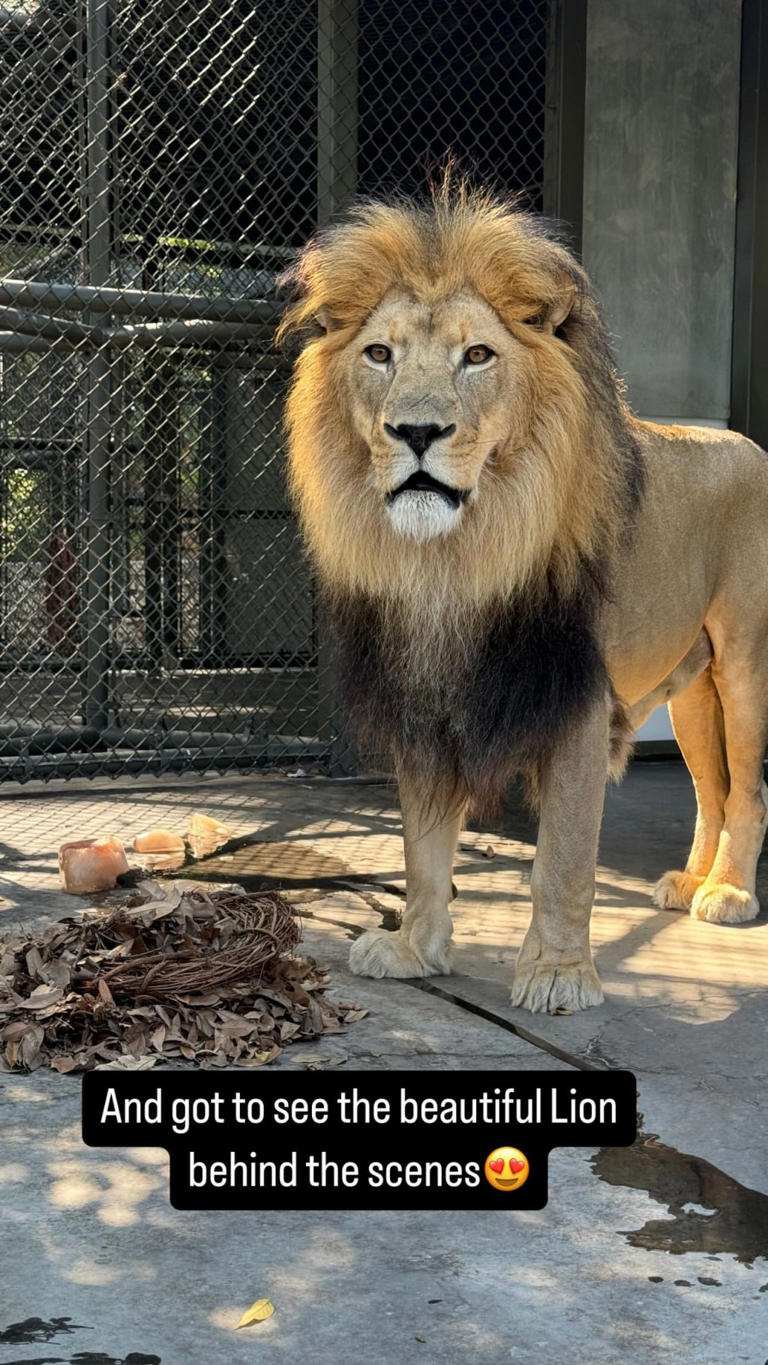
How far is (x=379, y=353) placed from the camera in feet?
10.6

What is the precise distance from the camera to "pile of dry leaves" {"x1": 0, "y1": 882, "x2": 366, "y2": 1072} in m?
3.08

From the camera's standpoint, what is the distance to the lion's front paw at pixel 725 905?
4.34m

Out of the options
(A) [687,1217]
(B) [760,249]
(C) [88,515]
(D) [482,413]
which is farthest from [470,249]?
(B) [760,249]

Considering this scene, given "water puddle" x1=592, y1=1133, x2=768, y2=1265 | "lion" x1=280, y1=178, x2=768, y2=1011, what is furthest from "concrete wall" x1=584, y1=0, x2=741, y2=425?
"water puddle" x1=592, y1=1133, x2=768, y2=1265

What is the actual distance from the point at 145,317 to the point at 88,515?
898 millimetres

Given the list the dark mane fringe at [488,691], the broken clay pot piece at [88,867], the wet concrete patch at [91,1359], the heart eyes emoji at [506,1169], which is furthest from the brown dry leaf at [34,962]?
the wet concrete patch at [91,1359]

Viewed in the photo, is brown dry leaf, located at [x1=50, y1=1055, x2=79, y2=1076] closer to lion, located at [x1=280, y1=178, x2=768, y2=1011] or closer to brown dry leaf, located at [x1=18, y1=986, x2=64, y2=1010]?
brown dry leaf, located at [x1=18, y1=986, x2=64, y2=1010]

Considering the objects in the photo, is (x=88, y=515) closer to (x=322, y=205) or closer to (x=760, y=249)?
(x=322, y=205)

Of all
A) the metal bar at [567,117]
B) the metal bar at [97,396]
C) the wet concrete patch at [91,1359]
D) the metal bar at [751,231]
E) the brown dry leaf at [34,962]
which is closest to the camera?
the wet concrete patch at [91,1359]

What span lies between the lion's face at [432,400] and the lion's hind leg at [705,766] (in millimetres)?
1666

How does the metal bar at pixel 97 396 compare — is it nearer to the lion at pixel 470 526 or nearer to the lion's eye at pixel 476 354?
the lion at pixel 470 526

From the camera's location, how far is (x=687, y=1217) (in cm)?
243

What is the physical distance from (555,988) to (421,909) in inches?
17.3

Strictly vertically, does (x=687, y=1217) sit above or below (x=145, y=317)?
below
